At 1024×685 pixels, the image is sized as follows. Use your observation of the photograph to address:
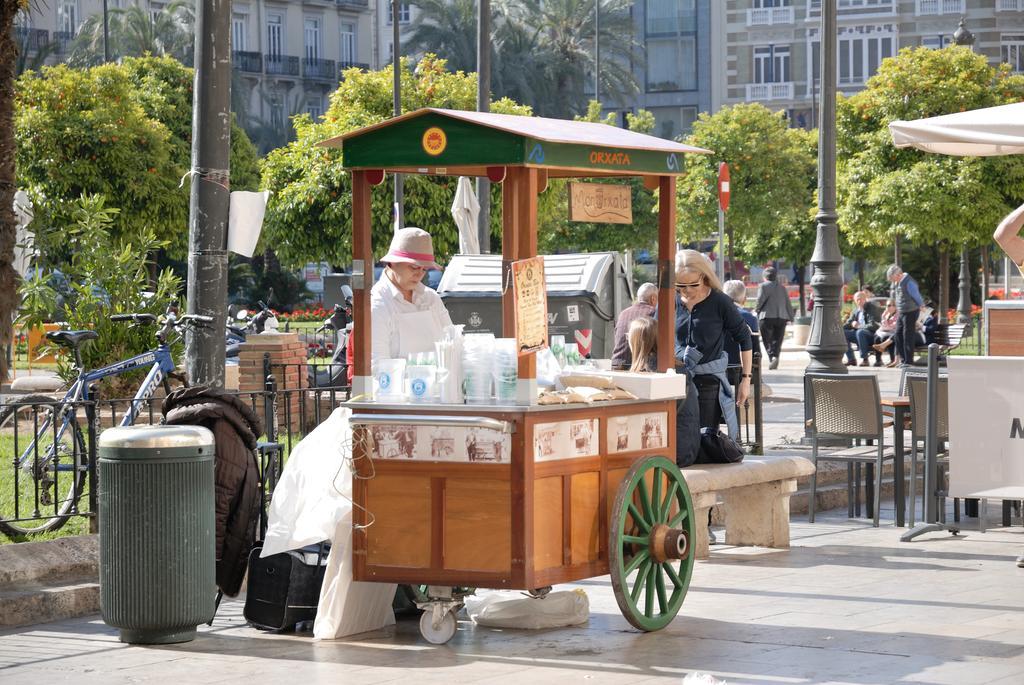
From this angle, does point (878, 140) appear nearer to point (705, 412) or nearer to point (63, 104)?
point (63, 104)

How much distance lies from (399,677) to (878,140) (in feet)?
85.8

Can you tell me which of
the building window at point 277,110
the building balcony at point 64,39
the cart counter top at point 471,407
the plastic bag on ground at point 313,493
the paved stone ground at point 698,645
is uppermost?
the building balcony at point 64,39

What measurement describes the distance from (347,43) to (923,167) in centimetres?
4628

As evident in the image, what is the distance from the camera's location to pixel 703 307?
1052 cm

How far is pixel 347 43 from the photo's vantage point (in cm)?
7244

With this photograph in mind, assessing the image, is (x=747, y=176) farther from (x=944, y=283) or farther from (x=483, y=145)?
(x=483, y=145)

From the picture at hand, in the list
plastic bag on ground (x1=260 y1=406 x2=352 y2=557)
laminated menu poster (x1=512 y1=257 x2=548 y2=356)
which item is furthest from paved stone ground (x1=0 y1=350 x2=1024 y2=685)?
laminated menu poster (x1=512 y1=257 x2=548 y2=356)

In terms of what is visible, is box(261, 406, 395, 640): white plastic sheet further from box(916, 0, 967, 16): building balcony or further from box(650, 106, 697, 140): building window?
box(650, 106, 697, 140): building window

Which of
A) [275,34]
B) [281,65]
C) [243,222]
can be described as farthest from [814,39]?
[243,222]

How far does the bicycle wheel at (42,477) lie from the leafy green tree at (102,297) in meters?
1.49

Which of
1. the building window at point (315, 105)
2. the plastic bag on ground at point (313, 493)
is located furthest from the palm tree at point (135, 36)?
the plastic bag on ground at point (313, 493)

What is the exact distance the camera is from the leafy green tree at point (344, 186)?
91.4ft

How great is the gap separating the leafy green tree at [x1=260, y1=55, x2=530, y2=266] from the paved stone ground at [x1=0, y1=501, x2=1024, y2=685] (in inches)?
765

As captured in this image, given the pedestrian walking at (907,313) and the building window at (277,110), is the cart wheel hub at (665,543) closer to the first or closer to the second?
the pedestrian walking at (907,313)
